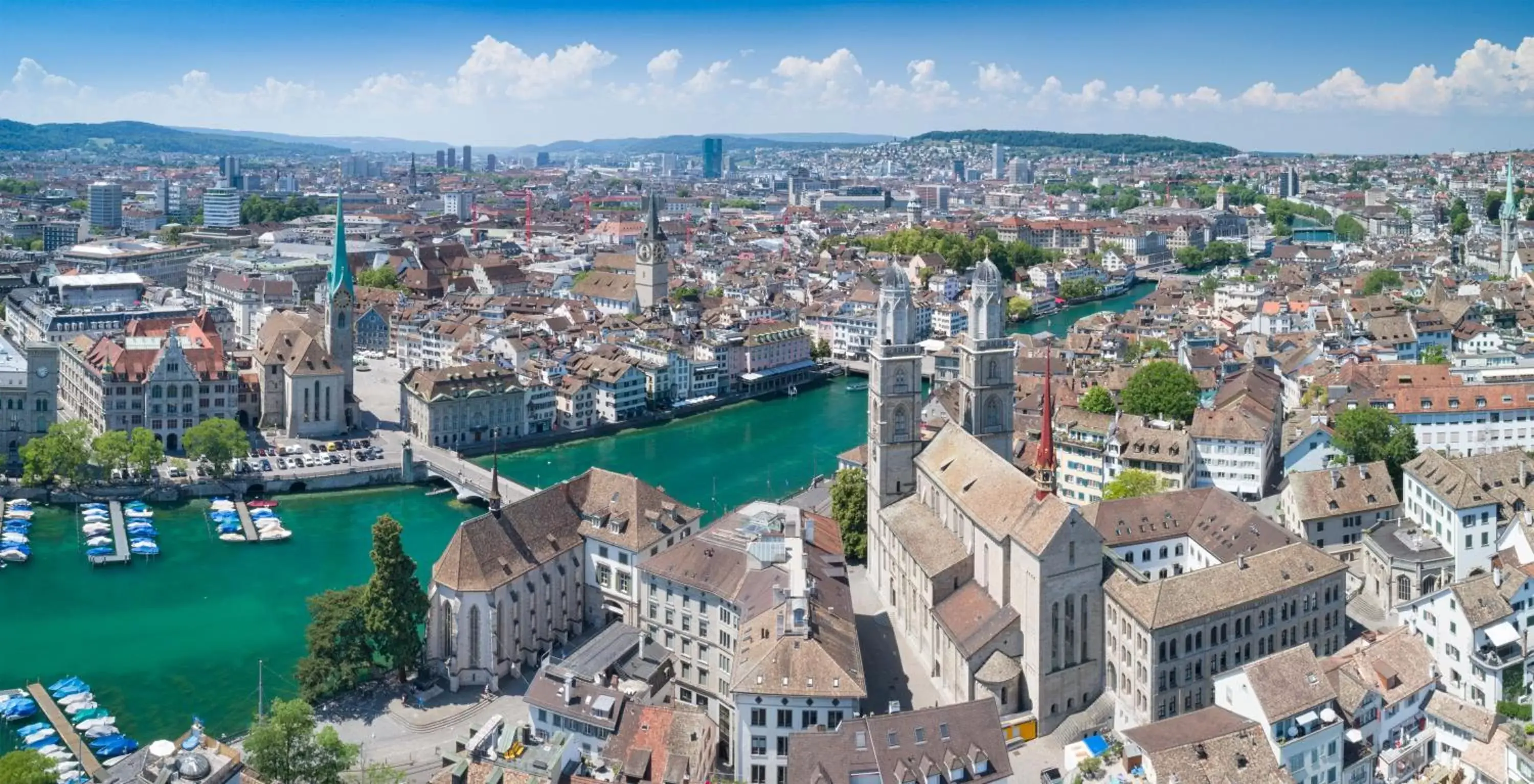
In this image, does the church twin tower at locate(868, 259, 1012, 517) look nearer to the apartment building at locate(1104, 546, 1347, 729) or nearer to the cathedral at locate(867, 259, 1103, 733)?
the cathedral at locate(867, 259, 1103, 733)

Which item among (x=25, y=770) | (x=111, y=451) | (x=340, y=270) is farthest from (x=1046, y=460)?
(x=340, y=270)

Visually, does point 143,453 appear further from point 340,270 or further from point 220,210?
point 220,210

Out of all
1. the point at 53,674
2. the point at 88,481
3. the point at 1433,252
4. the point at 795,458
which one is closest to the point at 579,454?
the point at 795,458

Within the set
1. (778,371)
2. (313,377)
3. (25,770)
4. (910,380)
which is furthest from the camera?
(778,371)

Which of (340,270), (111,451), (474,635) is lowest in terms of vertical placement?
(474,635)

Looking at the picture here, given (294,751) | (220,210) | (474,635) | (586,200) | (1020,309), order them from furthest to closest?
(586,200) → (220,210) → (1020,309) → (474,635) → (294,751)

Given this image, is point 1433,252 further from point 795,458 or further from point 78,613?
point 78,613

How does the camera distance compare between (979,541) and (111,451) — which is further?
(111,451)
